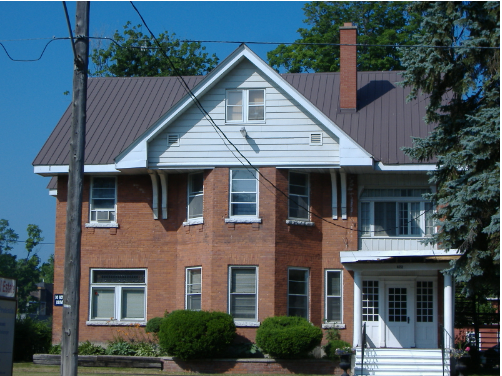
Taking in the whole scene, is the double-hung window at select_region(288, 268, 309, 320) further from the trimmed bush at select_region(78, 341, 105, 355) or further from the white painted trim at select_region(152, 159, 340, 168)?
the trimmed bush at select_region(78, 341, 105, 355)

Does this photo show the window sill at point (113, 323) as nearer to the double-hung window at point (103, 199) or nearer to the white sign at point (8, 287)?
the double-hung window at point (103, 199)

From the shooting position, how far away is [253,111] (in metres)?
22.4

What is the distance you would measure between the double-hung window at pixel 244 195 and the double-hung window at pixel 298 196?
122 cm

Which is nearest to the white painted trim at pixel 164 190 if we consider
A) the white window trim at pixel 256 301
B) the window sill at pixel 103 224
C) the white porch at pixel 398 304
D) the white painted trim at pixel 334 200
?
the window sill at pixel 103 224

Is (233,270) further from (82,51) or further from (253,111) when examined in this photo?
(82,51)

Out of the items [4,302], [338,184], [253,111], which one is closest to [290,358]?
[338,184]

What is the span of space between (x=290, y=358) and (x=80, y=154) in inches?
389

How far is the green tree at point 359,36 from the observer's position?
38688 mm

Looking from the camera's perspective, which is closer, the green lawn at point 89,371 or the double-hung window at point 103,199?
the green lawn at point 89,371

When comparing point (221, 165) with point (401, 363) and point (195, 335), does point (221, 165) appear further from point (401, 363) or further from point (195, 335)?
point (401, 363)

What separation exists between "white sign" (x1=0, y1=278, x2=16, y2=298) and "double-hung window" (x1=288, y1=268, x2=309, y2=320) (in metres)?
10.1

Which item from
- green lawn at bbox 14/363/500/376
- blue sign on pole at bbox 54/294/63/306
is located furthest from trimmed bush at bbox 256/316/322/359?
blue sign on pole at bbox 54/294/63/306

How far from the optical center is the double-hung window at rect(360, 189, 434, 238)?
23016mm

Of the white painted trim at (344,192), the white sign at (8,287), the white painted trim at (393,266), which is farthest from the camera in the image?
the white painted trim at (344,192)
